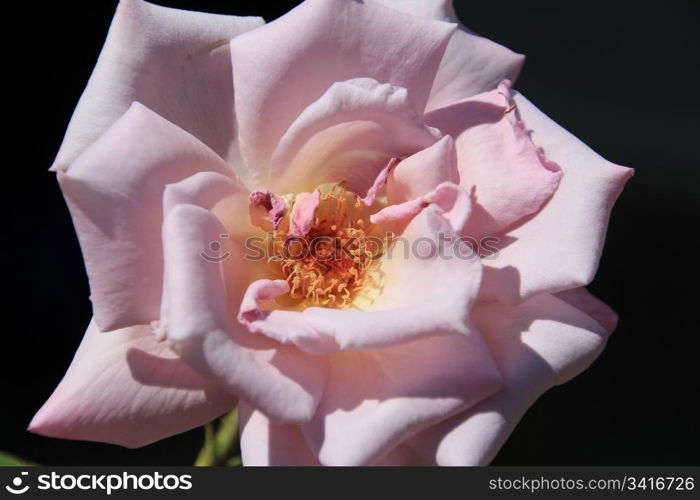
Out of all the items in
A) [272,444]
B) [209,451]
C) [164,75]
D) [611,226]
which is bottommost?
[611,226]

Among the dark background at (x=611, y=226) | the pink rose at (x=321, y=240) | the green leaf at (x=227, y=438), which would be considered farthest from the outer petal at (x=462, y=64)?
the dark background at (x=611, y=226)

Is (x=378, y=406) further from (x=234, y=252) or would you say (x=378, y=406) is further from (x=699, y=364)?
(x=699, y=364)

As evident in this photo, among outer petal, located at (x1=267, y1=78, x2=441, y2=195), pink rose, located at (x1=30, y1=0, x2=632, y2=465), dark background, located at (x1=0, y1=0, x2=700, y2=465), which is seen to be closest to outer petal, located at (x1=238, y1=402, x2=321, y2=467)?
pink rose, located at (x1=30, y1=0, x2=632, y2=465)

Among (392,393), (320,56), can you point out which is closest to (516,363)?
(392,393)

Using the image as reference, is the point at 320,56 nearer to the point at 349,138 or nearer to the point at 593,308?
the point at 349,138

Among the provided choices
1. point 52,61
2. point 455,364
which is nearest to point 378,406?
point 455,364

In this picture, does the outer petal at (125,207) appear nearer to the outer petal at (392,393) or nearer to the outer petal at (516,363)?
the outer petal at (392,393)

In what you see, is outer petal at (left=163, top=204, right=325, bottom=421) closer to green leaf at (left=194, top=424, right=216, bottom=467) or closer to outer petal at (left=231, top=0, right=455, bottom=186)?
outer petal at (left=231, top=0, right=455, bottom=186)
